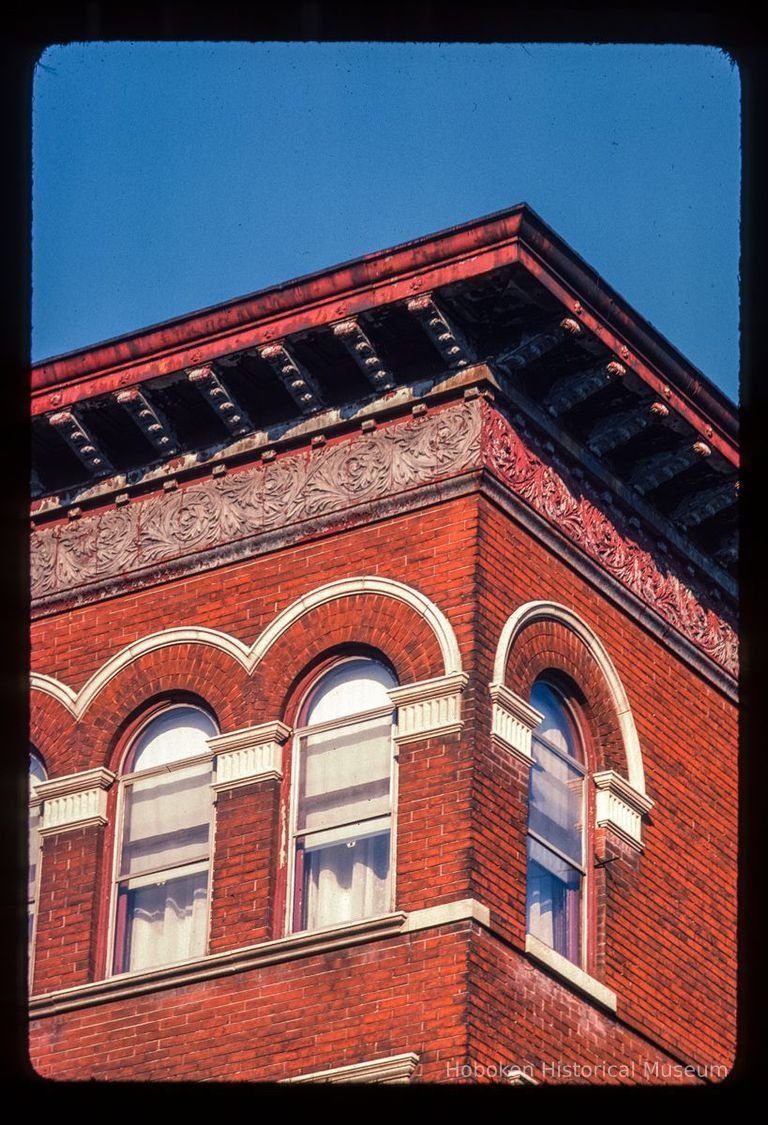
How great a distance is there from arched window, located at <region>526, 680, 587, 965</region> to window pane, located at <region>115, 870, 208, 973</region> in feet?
7.71

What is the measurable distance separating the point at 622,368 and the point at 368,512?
6.97 ft

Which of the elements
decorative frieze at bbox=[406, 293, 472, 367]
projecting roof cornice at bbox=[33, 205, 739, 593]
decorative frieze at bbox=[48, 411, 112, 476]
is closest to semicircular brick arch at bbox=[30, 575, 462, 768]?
projecting roof cornice at bbox=[33, 205, 739, 593]

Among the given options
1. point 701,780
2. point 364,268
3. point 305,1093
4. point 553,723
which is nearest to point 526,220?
point 364,268

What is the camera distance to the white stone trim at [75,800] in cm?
1905

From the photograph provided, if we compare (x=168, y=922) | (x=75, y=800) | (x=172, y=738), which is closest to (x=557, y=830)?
(x=168, y=922)

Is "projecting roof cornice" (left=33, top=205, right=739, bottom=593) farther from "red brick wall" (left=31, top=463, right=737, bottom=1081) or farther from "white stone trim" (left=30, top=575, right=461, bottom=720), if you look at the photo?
"white stone trim" (left=30, top=575, right=461, bottom=720)

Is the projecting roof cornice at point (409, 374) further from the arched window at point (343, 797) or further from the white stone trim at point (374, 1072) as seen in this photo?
the white stone trim at point (374, 1072)

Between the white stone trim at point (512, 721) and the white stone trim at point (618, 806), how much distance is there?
1036 mm

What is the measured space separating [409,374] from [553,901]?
3939 mm

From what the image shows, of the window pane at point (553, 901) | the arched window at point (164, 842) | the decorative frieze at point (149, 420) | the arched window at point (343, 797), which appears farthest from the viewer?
the decorative frieze at point (149, 420)

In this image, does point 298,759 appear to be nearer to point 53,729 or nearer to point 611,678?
point 53,729

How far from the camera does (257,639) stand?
1880cm

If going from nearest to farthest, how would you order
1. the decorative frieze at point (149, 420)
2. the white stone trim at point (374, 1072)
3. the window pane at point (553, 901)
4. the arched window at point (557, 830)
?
the white stone trim at point (374, 1072), the window pane at point (553, 901), the arched window at point (557, 830), the decorative frieze at point (149, 420)

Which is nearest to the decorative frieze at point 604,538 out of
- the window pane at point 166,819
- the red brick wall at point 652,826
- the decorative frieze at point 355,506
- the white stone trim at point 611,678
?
the decorative frieze at point 355,506
